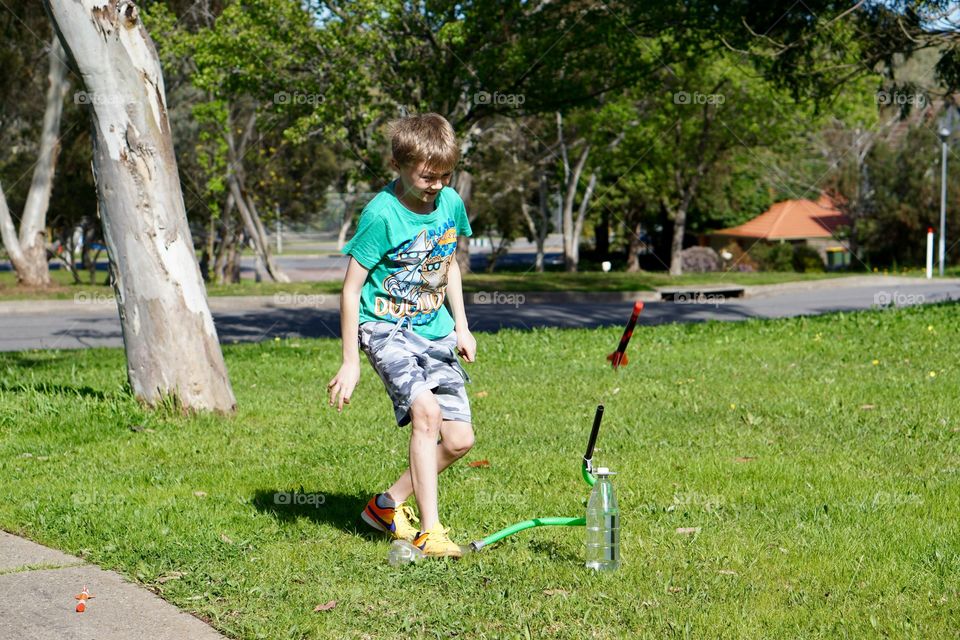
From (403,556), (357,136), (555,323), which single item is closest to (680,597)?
(403,556)

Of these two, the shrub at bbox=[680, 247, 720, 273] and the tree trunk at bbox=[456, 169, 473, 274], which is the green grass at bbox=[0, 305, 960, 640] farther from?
the shrub at bbox=[680, 247, 720, 273]

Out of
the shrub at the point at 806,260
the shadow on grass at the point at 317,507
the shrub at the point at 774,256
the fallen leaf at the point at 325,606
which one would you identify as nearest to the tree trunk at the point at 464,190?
the shrub at the point at 774,256

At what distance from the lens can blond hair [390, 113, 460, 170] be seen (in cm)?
433

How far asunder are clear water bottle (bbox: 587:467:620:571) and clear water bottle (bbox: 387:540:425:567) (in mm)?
690

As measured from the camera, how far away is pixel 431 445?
452 cm

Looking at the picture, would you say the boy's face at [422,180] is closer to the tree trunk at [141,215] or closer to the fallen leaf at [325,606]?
the fallen leaf at [325,606]

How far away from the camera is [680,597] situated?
13.0ft

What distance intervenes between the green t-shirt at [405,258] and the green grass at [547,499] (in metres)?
1.00

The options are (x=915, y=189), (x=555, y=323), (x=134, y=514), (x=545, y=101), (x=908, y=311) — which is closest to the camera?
(x=134, y=514)

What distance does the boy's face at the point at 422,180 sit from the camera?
14.3 ft

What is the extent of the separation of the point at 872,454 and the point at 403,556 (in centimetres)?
310

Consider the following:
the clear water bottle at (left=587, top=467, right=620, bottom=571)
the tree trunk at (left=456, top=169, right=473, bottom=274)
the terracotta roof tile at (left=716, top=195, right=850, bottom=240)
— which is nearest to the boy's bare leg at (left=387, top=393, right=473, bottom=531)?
the clear water bottle at (left=587, top=467, right=620, bottom=571)

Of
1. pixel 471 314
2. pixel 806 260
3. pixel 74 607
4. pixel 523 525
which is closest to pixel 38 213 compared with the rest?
pixel 471 314

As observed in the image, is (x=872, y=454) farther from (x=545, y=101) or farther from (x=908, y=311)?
(x=545, y=101)
